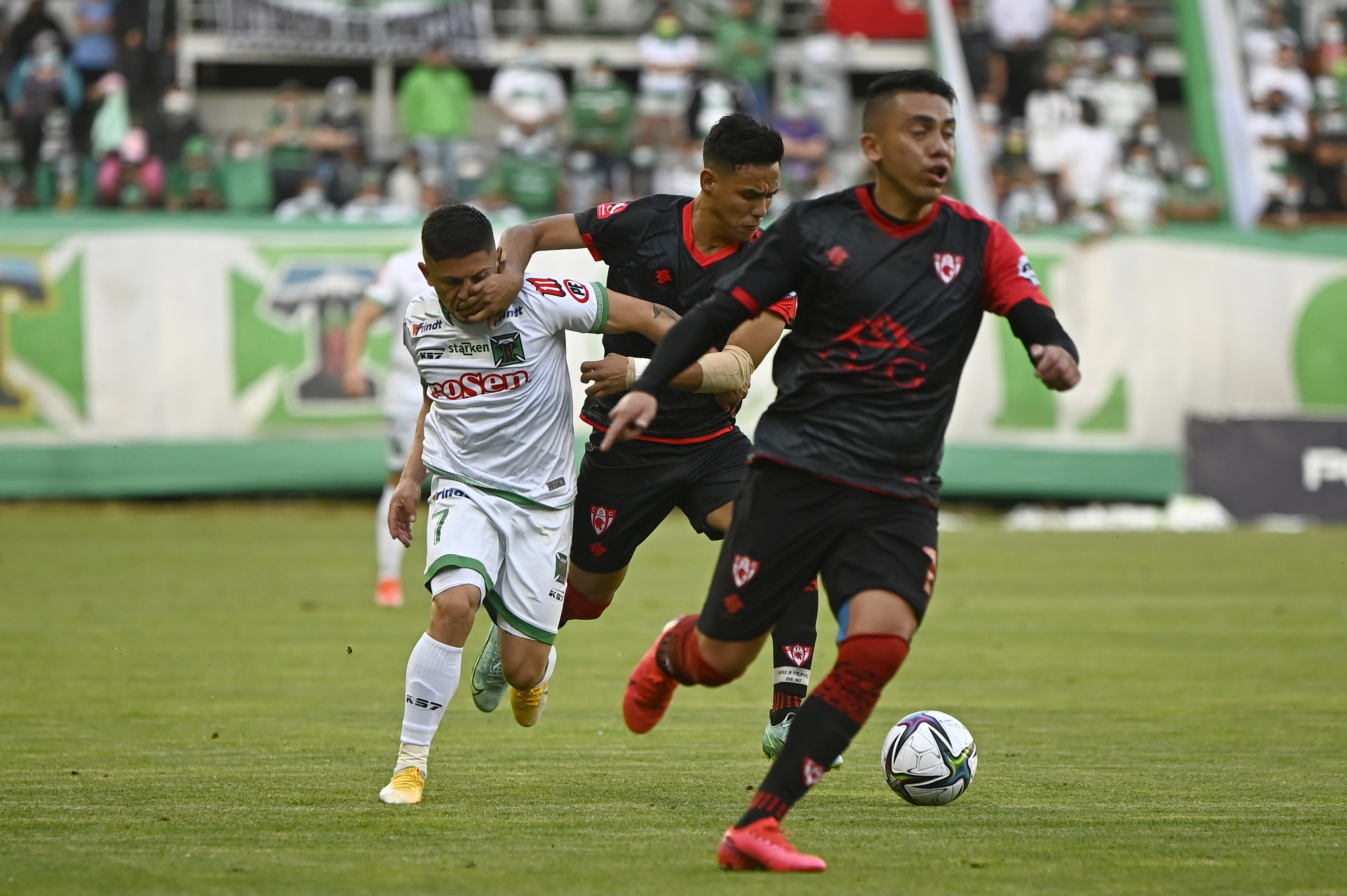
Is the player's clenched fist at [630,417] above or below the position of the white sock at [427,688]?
above

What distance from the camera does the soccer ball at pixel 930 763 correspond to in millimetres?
6188

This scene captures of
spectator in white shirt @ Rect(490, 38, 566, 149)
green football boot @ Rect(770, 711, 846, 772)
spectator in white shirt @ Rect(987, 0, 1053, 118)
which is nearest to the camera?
green football boot @ Rect(770, 711, 846, 772)

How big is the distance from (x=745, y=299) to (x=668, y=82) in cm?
1926

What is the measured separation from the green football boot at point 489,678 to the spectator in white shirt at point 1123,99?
1885cm

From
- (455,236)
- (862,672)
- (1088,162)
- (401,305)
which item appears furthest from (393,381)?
(1088,162)

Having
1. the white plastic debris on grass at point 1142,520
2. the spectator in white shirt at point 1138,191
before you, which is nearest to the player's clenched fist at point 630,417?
the white plastic debris on grass at point 1142,520

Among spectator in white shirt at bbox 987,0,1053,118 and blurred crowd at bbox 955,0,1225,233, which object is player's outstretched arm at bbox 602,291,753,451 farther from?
spectator in white shirt at bbox 987,0,1053,118

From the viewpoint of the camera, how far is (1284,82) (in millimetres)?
24219

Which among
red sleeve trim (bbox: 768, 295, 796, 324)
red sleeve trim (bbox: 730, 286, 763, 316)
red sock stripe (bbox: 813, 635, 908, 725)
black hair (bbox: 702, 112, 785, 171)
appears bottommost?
red sock stripe (bbox: 813, 635, 908, 725)

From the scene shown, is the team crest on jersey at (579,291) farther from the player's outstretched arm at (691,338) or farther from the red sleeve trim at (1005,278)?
the red sleeve trim at (1005,278)

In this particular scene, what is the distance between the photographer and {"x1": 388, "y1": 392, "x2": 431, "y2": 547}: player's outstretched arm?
6.39m

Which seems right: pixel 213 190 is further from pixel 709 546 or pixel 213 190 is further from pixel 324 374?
pixel 709 546

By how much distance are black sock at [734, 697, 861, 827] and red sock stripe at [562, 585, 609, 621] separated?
2414 millimetres

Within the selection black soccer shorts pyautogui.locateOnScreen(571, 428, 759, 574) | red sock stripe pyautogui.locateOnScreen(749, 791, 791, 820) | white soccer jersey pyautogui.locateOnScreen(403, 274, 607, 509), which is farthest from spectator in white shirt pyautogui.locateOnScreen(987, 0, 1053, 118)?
red sock stripe pyautogui.locateOnScreen(749, 791, 791, 820)
